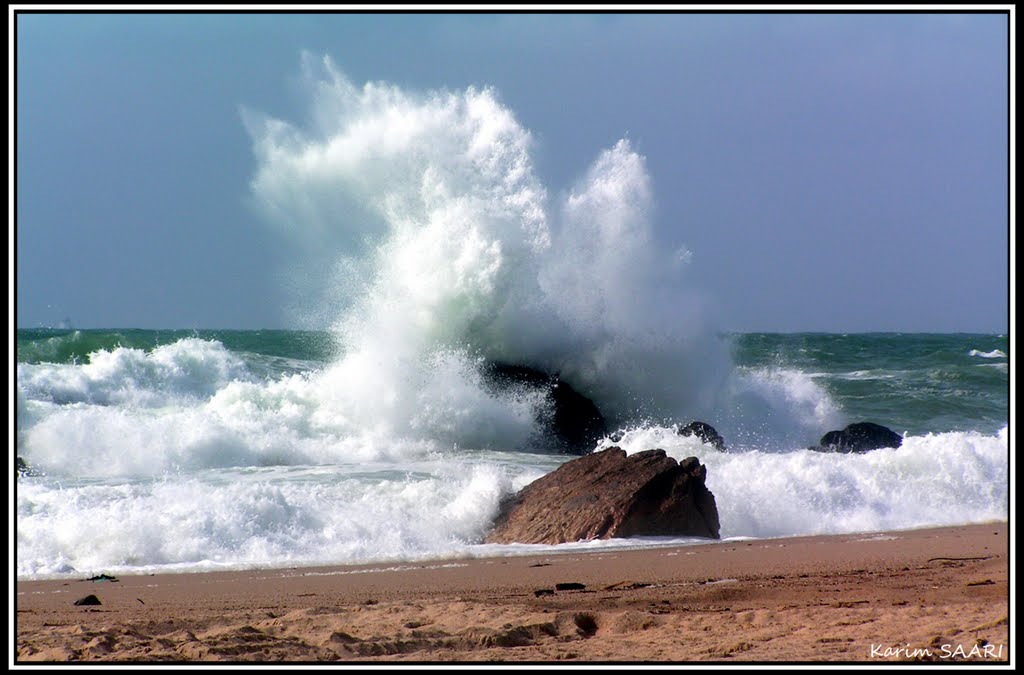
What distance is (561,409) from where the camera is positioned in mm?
16719

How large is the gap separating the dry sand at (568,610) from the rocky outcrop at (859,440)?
576 cm

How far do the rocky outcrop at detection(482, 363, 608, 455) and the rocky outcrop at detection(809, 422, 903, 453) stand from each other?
3708 millimetres

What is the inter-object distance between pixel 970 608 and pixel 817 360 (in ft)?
103

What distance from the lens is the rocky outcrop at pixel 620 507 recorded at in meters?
9.34

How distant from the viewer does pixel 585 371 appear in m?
17.5

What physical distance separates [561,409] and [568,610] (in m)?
10.9

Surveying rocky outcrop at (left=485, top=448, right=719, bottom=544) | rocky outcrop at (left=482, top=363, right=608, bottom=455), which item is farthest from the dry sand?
rocky outcrop at (left=482, top=363, right=608, bottom=455)

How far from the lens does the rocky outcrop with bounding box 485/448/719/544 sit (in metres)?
9.34

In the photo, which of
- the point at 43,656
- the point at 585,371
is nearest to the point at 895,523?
the point at 585,371

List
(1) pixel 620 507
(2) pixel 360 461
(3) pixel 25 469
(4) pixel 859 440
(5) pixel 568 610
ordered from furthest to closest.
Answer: (4) pixel 859 440 < (2) pixel 360 461 < (3) pixel 25 469 < (1) pixel 620 507 < (5) pixel 568 610

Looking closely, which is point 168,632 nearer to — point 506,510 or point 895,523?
point 506,510

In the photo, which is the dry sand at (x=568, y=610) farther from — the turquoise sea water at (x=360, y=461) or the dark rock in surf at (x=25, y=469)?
the dark rock in surf at (x=25, y=469)

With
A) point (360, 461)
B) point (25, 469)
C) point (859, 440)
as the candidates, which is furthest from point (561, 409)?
point (25, 469)

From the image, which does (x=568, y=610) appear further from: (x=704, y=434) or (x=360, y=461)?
(x=360, y=461)
